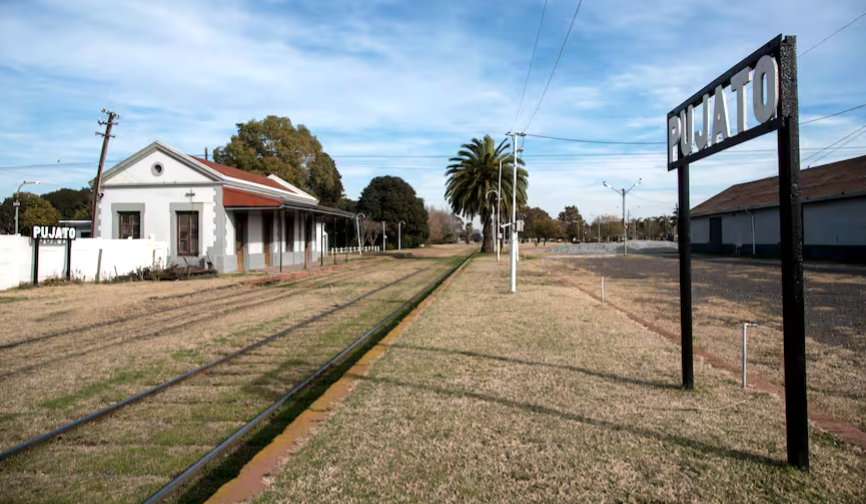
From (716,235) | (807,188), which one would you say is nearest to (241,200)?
(807,188)

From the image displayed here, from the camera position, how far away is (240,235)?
30.7m

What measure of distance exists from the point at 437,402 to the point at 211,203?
25.8 m

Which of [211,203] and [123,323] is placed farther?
[211,203]

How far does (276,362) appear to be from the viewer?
8.78 m

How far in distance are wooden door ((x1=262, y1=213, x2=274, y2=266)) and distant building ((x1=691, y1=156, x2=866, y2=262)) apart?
2997 cm

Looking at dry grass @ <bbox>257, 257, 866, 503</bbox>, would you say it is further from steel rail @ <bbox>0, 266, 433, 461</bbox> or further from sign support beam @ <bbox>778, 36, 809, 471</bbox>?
steel rail @ <bbox>0, 266, 433, 461</bbox>

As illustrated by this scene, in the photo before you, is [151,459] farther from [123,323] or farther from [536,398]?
[123,323]

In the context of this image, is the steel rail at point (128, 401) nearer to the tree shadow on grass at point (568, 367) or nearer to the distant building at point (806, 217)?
the tree shadow on grass at point (568, 367)

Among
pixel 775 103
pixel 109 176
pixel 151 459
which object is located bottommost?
pixel 151 459

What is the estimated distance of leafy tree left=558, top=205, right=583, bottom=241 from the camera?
6285 inches

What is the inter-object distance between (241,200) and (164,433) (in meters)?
24.8

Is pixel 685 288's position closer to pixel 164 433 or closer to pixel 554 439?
pixel 554 439

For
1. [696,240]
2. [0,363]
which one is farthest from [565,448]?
[696,240]

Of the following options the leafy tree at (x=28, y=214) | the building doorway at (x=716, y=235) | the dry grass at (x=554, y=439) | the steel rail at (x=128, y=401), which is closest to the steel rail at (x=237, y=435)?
the dry grass at (x=554, y=439)
